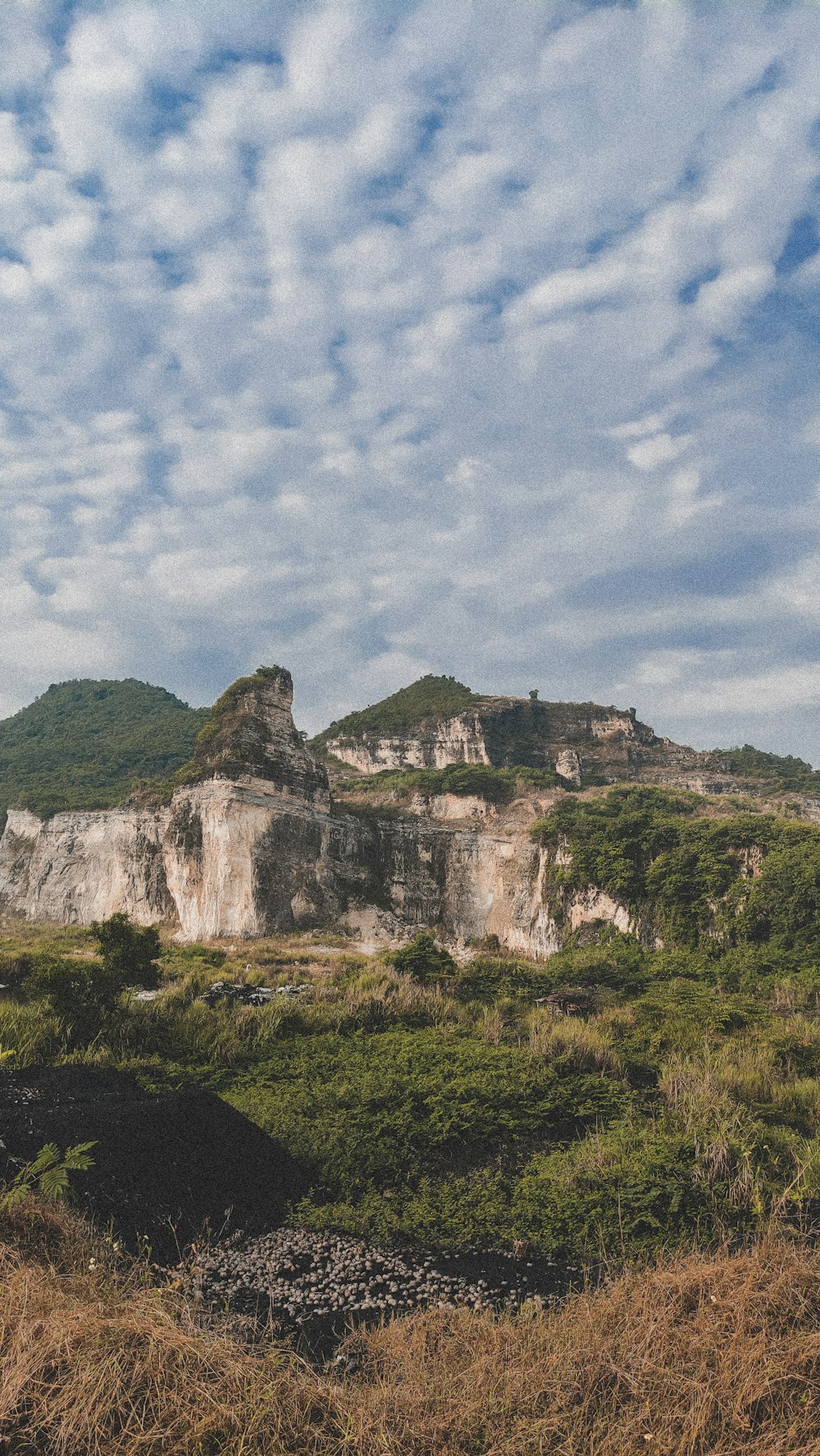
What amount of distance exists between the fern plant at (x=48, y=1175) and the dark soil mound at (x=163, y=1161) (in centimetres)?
23

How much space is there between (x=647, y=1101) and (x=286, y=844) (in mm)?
31000

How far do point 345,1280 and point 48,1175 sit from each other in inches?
105

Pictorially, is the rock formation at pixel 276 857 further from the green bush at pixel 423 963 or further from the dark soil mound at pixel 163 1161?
the dark soil mound at pixel 163 1161

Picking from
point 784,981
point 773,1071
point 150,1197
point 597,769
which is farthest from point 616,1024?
point 597,769

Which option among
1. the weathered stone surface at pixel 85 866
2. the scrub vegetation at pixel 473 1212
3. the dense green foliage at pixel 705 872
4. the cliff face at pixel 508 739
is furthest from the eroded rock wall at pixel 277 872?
the cliff face at pixel 508 739

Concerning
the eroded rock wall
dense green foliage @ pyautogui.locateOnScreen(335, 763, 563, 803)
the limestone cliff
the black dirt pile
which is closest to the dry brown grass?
the black dirt pile

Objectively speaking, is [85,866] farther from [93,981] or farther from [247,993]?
[93,981]

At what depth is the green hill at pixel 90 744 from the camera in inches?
2211

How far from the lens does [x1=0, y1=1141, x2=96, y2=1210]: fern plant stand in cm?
547

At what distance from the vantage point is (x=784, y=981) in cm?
2128

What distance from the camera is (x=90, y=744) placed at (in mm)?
71938

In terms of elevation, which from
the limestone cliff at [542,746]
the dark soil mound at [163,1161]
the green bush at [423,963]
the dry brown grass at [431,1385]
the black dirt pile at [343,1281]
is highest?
the limestone cliff at [542,746]

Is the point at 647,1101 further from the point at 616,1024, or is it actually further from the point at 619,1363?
the point at 619,1363

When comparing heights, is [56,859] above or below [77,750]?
below
